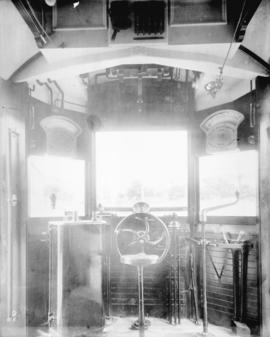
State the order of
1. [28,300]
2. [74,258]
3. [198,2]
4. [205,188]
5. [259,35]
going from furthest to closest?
[205,188] < [28,300] < [74,258] < [259,35] < [198,2]

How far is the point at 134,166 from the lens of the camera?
18.1ft

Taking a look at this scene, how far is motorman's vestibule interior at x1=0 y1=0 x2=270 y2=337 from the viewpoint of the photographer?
3.73 m

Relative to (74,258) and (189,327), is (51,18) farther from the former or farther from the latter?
(189,327)

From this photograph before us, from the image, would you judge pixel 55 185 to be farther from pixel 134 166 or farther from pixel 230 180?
pixel 230 180

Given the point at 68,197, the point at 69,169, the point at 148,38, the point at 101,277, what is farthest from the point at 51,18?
the point at 101,277

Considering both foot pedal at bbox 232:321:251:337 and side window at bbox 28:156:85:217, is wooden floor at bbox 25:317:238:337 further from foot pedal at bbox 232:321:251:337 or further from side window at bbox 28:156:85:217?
side window at bbox 28:156:85:217

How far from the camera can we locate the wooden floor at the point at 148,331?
4074 millimetres

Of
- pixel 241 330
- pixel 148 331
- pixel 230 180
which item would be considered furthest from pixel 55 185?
pixel 241 330

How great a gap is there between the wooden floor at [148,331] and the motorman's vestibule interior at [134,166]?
0.08ft

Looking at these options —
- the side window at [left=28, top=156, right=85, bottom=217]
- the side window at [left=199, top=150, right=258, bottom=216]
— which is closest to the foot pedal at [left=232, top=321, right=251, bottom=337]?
the side window at [left=199, top=150, right=258, bottom=216]

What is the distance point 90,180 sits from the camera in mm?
5449

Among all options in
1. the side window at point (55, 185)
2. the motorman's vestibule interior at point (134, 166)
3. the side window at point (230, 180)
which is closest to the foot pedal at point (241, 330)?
the motorman's vestibule interior at point (134, 166)

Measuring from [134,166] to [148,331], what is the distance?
2452 millimetres

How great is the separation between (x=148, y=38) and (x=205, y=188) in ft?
8.04
